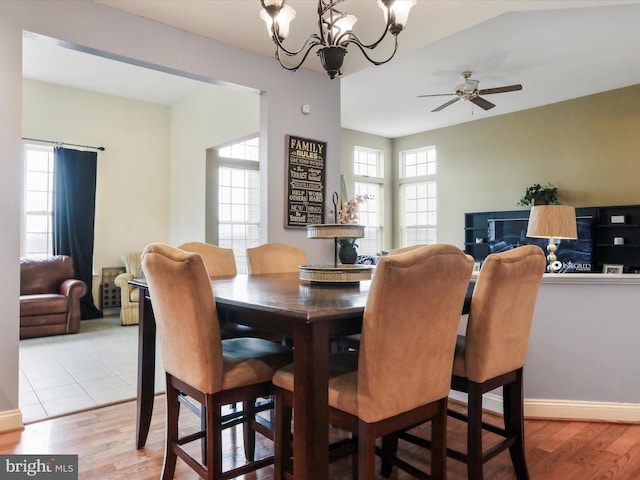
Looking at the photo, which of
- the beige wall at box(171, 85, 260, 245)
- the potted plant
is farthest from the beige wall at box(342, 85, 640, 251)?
the beige wall at box(171, 85, 260, 245)

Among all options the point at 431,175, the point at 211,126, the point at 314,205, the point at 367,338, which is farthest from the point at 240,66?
the point at 431,175

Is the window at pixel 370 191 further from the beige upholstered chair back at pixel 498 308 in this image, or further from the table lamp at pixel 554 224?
the beige upholstered chair back at pixel 498 308

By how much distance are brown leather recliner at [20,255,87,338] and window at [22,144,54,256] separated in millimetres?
514

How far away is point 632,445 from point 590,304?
784 mm

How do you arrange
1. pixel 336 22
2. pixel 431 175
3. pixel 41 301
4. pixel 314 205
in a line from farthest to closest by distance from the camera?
1. pixel 431 175
2. pixel 41 301
3. pixel 314 205
4. pixel 336 22

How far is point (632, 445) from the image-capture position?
2.37m

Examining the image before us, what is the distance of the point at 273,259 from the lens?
3141mm

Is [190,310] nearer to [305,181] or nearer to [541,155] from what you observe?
[305,181]

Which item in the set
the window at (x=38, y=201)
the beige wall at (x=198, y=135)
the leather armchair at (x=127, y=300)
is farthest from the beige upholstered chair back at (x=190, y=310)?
the window at (x=38, y=201)

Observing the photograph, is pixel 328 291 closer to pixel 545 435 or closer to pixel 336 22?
pixel 336 22

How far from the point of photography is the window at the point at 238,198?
20.9 feet

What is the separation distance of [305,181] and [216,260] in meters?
1.45

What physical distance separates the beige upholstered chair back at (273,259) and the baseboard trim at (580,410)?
5.32 ft

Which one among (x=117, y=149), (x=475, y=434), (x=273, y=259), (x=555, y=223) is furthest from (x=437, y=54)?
(x=117, y=149)
